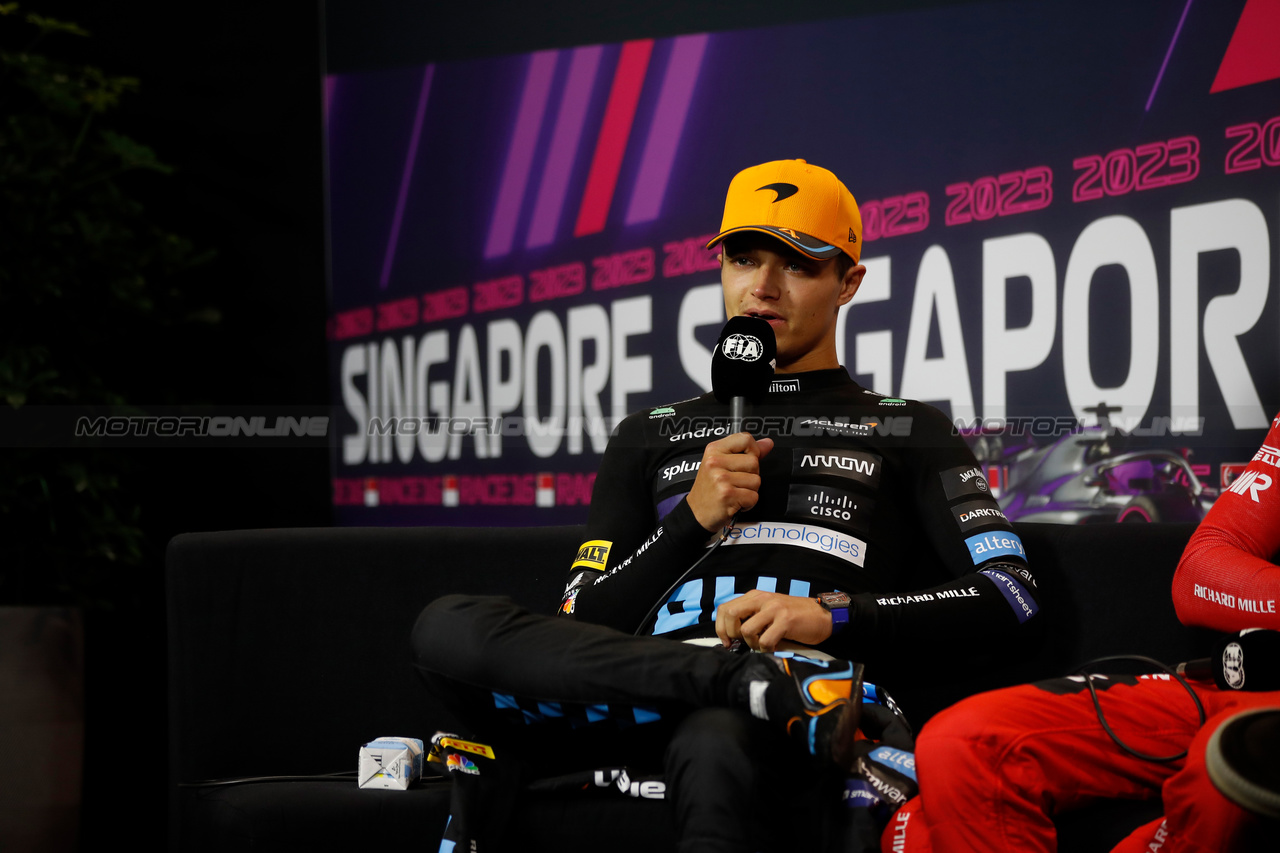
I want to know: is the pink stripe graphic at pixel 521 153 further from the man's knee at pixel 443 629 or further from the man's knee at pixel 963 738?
the man's knee at pixel 963 738

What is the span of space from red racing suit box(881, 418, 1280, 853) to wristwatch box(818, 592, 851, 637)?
197 millimetres

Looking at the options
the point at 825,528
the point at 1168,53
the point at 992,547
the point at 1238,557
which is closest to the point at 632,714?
the point at 825,528

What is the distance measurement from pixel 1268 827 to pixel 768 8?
2297mm

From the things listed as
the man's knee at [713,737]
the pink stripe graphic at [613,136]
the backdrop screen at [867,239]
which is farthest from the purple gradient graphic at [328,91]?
the man's knee at [713,737]

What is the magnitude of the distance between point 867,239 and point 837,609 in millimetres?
1408

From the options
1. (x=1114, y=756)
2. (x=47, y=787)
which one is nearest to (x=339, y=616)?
(x=47, y=787)

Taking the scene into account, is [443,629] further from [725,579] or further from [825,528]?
[825,528]

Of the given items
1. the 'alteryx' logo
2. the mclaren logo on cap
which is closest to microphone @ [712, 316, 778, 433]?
the mclaren logo on cap

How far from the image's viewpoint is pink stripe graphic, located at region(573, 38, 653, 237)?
297cm

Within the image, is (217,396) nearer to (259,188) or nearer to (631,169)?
(259,188)

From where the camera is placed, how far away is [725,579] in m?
1.61

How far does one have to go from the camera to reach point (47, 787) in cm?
229

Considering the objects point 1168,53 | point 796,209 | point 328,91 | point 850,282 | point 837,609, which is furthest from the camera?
point 328,91

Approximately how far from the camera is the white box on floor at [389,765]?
5.24 ft
